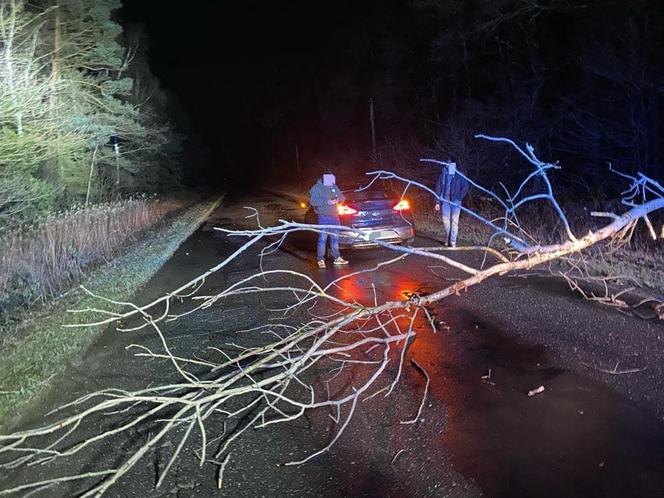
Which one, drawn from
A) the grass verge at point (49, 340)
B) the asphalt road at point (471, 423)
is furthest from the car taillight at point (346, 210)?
the asphalt road at point (471, 423)

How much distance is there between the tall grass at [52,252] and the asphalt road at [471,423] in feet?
10.4

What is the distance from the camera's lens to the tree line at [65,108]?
31.2 ft

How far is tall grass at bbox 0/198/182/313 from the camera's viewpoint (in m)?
9.20

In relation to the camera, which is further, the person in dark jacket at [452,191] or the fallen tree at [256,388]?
the person in dark jacket at [452,191]

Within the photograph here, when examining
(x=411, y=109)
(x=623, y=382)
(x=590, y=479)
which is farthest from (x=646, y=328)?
(x=411, y=109)

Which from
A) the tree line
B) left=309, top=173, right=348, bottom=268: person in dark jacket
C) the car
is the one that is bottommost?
the car

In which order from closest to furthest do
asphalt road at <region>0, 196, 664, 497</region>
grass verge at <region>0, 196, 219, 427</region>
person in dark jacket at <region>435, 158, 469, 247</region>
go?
asphalt road at <region>0, 196, 664, 497</region> → grass verge at <region>0, 196, 219, 427</region> → person in dark jacket at <region>435, 158, 469, 247</region>

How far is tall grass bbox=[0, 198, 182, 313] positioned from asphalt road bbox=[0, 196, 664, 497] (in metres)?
3.18

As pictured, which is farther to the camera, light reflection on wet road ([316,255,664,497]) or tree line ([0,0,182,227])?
tree line ([0,0,182,227])

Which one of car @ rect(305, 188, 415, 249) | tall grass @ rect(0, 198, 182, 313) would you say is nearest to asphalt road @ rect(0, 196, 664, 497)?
tall grass @ rect(0, 198, 182, 313)

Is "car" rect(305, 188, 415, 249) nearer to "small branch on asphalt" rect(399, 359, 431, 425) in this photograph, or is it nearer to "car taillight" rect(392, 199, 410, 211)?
"car taillight" rect(392, 199, 410, 211)

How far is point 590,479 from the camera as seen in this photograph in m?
3.35

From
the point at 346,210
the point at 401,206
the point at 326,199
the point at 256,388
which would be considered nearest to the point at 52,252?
the point at 326,199

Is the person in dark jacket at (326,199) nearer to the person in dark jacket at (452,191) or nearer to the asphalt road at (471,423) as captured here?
the person in dark jacket at (452,191)
